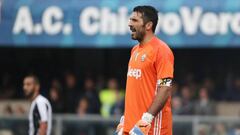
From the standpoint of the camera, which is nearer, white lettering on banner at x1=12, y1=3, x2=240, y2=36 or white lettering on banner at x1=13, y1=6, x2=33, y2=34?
white lettering on banner at x1=12, y1=3, x2=240, y2=36

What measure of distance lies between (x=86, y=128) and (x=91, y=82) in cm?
240

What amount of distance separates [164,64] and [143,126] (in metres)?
0.58

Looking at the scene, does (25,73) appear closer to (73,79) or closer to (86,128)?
(73,79)

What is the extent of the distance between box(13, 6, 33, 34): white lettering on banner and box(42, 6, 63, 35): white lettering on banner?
30 cm

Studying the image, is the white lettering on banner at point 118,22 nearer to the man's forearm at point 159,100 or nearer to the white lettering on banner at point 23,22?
the white lettering on banner at point 23,22

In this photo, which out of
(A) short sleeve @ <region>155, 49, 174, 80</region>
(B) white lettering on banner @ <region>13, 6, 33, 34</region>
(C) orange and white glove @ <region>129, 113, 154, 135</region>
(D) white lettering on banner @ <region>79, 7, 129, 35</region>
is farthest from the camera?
(B) white lettering on banner @ <region>13, 6, 33, 34</region>

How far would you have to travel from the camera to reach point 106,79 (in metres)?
18.7

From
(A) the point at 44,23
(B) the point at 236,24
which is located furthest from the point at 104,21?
(B) the point at 236,24

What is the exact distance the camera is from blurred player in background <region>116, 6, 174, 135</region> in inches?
281

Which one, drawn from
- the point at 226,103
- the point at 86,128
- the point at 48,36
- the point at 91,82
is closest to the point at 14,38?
the point at 48,36

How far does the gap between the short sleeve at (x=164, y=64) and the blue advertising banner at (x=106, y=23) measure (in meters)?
8.96

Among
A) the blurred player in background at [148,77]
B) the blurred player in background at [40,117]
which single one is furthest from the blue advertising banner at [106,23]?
the blurred player in background at [148,77]

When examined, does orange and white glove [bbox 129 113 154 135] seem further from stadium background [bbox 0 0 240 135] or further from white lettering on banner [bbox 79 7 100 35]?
white lettering on banner [bbox 79 7 100 35]

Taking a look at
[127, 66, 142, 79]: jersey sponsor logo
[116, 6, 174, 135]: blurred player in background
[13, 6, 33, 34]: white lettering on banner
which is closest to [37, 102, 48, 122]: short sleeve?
[116, 6, 174, 135]: blurred player in background
